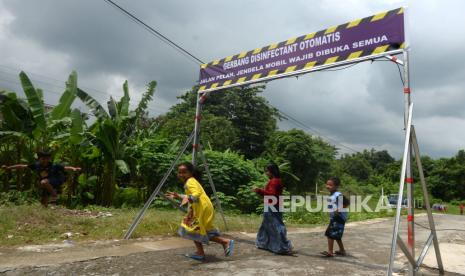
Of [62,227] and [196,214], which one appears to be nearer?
[196,214]

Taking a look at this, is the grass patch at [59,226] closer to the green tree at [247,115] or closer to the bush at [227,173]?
the bush at [227,173]

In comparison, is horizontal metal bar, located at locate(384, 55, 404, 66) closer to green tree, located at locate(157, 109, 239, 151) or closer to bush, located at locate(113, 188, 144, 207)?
bush, located at locate(113, 188, 144, 207)

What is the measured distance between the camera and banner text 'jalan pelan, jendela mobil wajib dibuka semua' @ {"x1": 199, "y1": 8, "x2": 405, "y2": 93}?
18.1 feet

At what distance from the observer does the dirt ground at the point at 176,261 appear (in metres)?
4.89

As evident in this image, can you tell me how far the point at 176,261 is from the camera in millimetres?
5418

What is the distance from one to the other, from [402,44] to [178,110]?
2298 centimetres

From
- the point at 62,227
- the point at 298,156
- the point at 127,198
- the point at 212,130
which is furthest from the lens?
the point at 212,130

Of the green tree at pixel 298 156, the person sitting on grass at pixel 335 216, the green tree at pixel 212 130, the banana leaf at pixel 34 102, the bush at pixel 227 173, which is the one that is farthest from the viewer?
the green tree at pixel 212 130

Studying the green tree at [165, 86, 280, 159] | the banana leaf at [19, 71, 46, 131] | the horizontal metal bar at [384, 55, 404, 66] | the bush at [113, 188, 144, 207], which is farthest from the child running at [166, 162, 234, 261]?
the green tree at [165, 86, 280, 159]

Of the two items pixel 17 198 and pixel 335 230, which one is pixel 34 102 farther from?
pixel 335 230

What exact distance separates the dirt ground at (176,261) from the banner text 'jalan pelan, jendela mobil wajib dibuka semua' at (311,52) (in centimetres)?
301

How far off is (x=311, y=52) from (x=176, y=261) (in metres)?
3.88

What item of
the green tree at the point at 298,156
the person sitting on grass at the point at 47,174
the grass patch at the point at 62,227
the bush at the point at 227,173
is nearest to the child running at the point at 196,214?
the grass patch at the point at 62,227

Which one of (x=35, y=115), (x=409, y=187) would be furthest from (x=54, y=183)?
(x=409, y=187)
